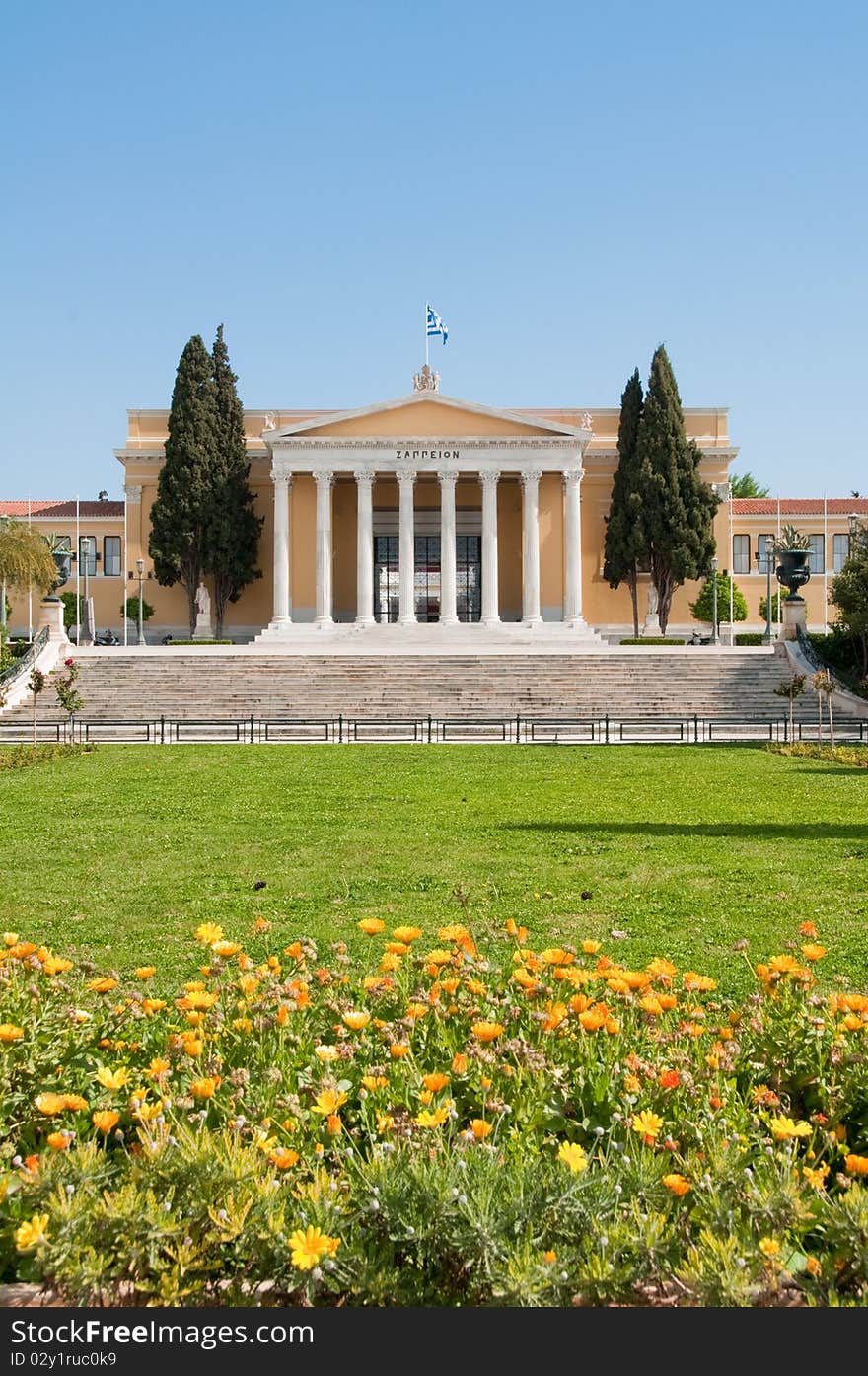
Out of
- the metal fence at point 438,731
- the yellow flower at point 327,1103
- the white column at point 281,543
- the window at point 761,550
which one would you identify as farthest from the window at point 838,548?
the yellow flower at point 327,1103

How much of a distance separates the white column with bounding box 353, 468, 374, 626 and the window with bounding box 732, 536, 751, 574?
20.3 meters

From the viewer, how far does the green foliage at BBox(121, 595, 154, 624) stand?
167 feet

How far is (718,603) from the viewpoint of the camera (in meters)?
49.8

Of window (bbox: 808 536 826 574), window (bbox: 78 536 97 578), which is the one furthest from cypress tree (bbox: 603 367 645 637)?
window (bbox: 78 536 97 578)

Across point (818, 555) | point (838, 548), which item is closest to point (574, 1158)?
point (818, 555)

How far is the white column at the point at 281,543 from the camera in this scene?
47.6 m

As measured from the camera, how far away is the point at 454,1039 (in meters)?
4.01

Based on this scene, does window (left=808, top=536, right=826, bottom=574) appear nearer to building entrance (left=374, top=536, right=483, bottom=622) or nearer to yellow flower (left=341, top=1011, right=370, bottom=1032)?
building entrance (left=374, top=536, right=483, bottom=622)

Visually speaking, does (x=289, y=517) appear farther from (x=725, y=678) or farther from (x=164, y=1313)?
(x=164, y=1313)

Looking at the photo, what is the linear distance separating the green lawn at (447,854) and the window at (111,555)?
39377mm

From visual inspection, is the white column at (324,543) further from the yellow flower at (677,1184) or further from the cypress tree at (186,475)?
the yellow flower at (677,1184)

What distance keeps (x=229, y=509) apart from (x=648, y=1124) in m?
46.9

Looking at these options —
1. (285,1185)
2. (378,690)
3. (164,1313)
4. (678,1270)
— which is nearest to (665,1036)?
(678,1270)

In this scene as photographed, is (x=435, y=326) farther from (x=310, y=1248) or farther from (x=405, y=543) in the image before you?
(x=310, y=1248)
